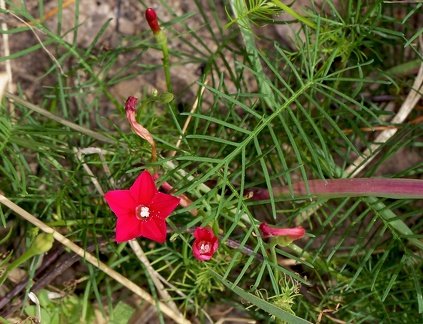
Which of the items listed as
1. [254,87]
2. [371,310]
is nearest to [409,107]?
[254,87]

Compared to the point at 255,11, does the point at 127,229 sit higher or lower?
lower

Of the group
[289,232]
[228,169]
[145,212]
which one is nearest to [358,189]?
[289,232]

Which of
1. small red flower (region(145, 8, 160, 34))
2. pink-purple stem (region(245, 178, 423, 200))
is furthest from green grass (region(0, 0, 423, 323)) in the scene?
small red flower (region(145, 8, 160, 34))

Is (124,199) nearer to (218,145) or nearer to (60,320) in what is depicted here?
(218,145)

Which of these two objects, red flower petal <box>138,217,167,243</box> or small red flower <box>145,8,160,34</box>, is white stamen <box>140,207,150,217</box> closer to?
red flower petal <box>138,217,167,243</box>

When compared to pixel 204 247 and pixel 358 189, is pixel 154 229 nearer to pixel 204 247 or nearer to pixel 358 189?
→ pixel 204 247

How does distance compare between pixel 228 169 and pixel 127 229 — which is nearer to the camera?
pixel 127 229
